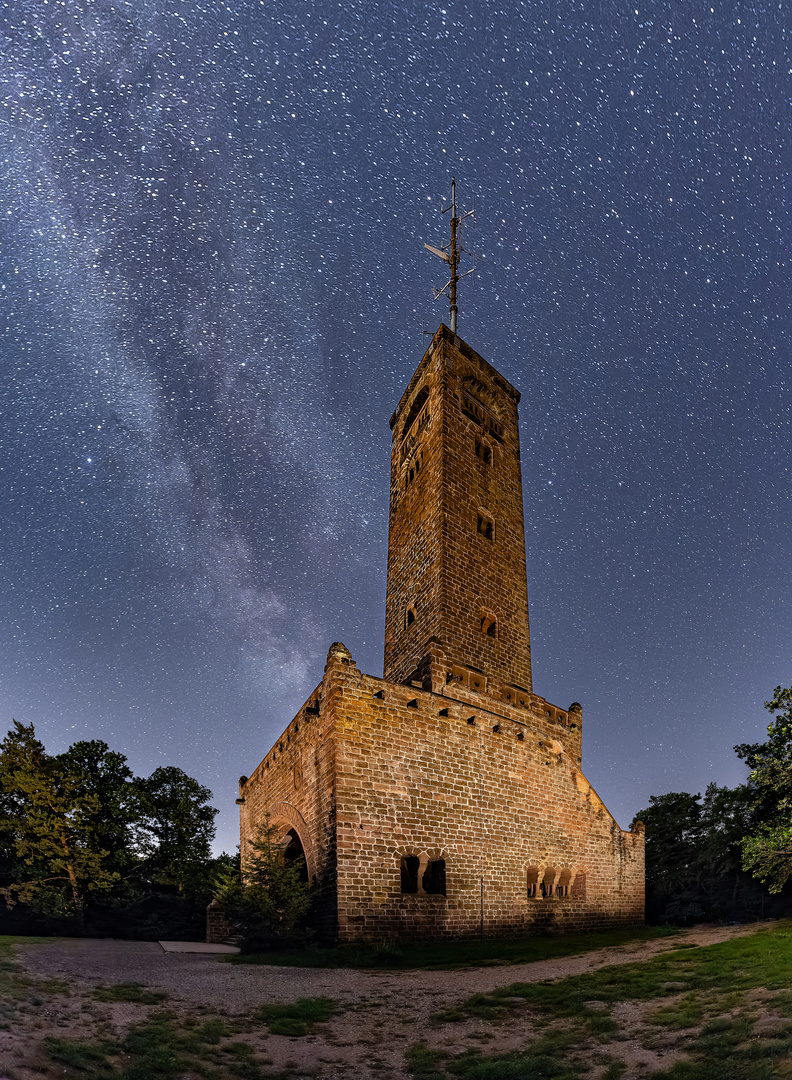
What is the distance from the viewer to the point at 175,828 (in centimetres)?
3231

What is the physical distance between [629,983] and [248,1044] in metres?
6.21

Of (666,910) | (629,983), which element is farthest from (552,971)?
(666,910)

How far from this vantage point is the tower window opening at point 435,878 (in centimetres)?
1609

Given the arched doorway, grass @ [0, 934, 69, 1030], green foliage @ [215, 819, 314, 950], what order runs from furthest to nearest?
1. the arched doorway
2. green foliage @ [215, 819, 314, 950]
3. grass @ [0, 934, 69, 1030]

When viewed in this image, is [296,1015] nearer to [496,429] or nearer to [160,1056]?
[160,1056]

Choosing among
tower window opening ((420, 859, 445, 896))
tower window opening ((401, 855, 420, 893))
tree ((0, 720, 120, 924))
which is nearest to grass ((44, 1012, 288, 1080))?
tower window opening ((401, 855, 420, 893))

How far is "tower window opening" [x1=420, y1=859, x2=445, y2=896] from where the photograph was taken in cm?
1609

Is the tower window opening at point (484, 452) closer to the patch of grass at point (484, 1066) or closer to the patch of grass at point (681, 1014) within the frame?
the patch of grass at point (681, 1014)

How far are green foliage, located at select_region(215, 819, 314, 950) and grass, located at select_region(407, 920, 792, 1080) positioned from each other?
6076 mm

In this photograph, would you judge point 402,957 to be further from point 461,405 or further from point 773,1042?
point 461,405

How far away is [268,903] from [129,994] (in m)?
5.69

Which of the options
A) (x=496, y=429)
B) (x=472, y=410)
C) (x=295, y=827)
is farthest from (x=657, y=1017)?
(x=496, y=429)

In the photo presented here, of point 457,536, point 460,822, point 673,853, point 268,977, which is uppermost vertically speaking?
point 457,536

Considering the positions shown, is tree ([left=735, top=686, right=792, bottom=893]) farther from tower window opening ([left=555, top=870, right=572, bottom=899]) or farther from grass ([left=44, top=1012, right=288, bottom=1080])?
grass ([left=44, top=1012, right=288, bottom=1080])
